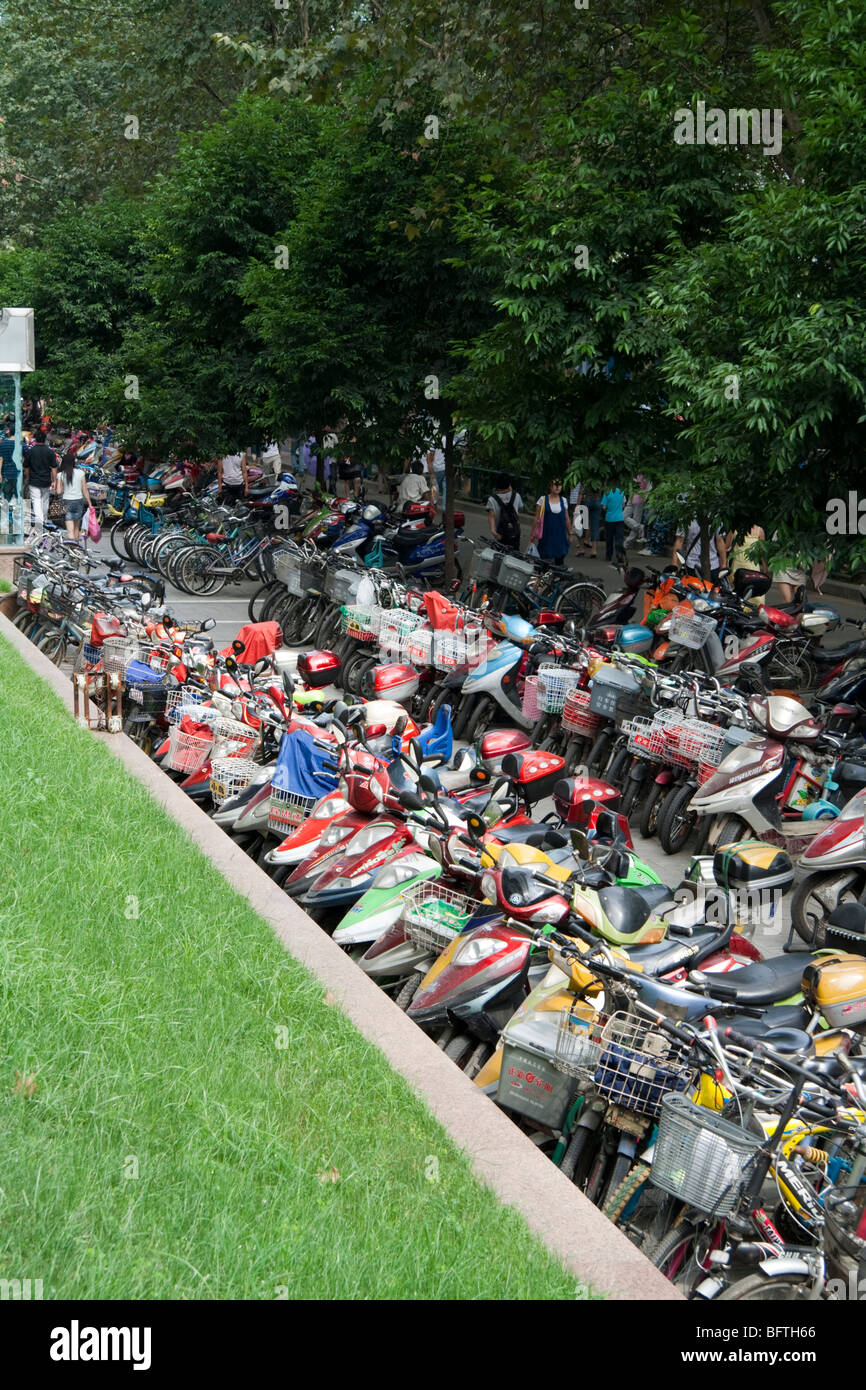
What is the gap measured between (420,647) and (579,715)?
191 cm

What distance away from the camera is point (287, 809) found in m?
7.46

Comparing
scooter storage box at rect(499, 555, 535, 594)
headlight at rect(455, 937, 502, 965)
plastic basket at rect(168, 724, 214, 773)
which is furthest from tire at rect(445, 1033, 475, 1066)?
scooter storage box at rect(499, 555, 535, 594)

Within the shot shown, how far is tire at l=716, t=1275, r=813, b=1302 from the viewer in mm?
3523

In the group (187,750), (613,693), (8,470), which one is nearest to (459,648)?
(613,693)

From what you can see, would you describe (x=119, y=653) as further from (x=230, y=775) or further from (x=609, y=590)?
(x=609, y=590)

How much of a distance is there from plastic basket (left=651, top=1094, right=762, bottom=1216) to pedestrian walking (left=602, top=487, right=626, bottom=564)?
1657 cm

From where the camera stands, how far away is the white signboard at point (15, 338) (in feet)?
58.5

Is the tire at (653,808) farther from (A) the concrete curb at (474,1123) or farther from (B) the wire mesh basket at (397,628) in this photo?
(A) the concrete curb at (474,1123)

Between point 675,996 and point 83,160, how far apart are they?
33500 millimetres

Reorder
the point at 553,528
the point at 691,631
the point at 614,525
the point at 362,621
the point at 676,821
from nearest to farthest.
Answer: the point at 676,821 → the point at 691,631 → the point at 362,621 → the point at 553,528 → the point at 614,525

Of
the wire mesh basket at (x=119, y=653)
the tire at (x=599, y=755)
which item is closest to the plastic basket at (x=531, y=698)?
the tire at (x=599, y=755)

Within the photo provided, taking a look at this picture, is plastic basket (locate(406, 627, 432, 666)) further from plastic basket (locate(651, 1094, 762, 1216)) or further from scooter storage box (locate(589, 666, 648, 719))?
plastic basket (locate(651, 1094, 762, 1216))

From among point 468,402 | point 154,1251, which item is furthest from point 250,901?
point 468,402

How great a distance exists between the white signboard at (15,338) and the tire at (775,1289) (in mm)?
16439
